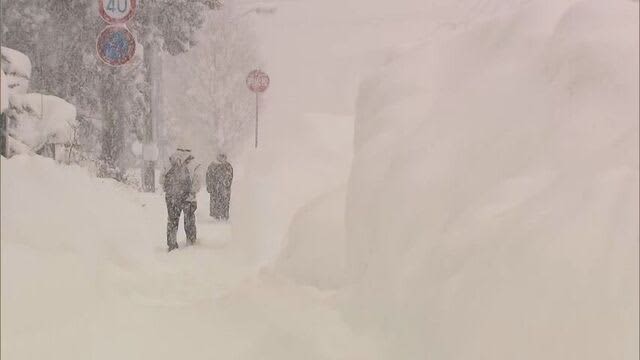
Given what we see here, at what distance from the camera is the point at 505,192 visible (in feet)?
7.27

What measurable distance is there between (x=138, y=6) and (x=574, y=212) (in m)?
1.47

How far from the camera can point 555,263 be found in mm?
2043

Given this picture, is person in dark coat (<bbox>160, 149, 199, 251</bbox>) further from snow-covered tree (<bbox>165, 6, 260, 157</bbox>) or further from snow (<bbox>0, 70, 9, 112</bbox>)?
snow (<bbox>0, 70, 9, 112</bbox>)

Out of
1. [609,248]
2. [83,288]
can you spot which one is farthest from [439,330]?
[83,288]

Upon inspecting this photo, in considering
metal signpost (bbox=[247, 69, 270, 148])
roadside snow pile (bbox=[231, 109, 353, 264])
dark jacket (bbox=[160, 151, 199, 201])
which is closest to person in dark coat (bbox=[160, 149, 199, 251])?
dark jacket (bbox=[160, 151, 199, 201])

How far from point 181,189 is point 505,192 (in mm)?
1005

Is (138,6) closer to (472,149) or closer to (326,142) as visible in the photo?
(326,142)

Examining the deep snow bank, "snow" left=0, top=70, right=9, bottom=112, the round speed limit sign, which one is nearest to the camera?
the deep snow bank

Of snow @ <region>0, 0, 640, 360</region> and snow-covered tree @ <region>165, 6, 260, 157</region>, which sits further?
snow-covered tree @ <region>165, 6, 260, 157</region>

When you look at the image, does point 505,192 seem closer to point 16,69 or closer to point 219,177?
point 219,177

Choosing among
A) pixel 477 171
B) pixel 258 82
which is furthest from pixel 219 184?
pixel 477 171

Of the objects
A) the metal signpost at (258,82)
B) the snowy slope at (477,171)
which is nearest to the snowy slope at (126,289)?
the snowy slope at (477,171)

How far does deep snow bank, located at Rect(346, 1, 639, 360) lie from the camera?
2.04m

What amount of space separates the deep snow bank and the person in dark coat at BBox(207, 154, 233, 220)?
410 millimetres
